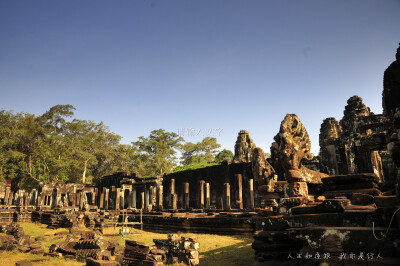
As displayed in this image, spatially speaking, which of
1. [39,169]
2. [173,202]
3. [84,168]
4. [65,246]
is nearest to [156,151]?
[84,168]

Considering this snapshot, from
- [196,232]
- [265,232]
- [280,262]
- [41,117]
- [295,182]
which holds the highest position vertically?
[41,117]

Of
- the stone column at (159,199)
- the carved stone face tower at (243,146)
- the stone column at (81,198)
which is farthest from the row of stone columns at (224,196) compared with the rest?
the stone column at (81,198)

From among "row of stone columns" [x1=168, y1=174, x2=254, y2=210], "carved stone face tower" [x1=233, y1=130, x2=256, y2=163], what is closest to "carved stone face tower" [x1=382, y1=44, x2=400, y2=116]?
"row of stone columns" [x1=168, y1=174, x2=254, y2=210]

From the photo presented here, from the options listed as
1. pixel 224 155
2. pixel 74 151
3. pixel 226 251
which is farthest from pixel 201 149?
pixel 226 251

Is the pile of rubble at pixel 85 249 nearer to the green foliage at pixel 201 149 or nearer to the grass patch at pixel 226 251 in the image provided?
the grass patch at pixel 226 251

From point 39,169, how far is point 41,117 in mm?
9345

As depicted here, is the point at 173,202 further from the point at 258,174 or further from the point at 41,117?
the point at 41,117

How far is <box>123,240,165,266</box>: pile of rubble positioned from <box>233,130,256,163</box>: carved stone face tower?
100 feet

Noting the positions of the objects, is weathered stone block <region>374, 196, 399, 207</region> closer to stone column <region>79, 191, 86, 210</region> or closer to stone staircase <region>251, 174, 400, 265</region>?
stone staircase <region>251, 174, 400, 265</region>

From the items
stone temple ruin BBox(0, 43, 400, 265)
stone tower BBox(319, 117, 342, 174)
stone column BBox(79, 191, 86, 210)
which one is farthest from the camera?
stone column BBox(79, 191, 86, 210)

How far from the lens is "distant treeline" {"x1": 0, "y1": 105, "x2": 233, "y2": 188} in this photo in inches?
1570

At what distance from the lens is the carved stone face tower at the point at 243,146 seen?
1475 inches

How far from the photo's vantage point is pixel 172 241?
8.08m

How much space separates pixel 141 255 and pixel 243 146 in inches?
1257
